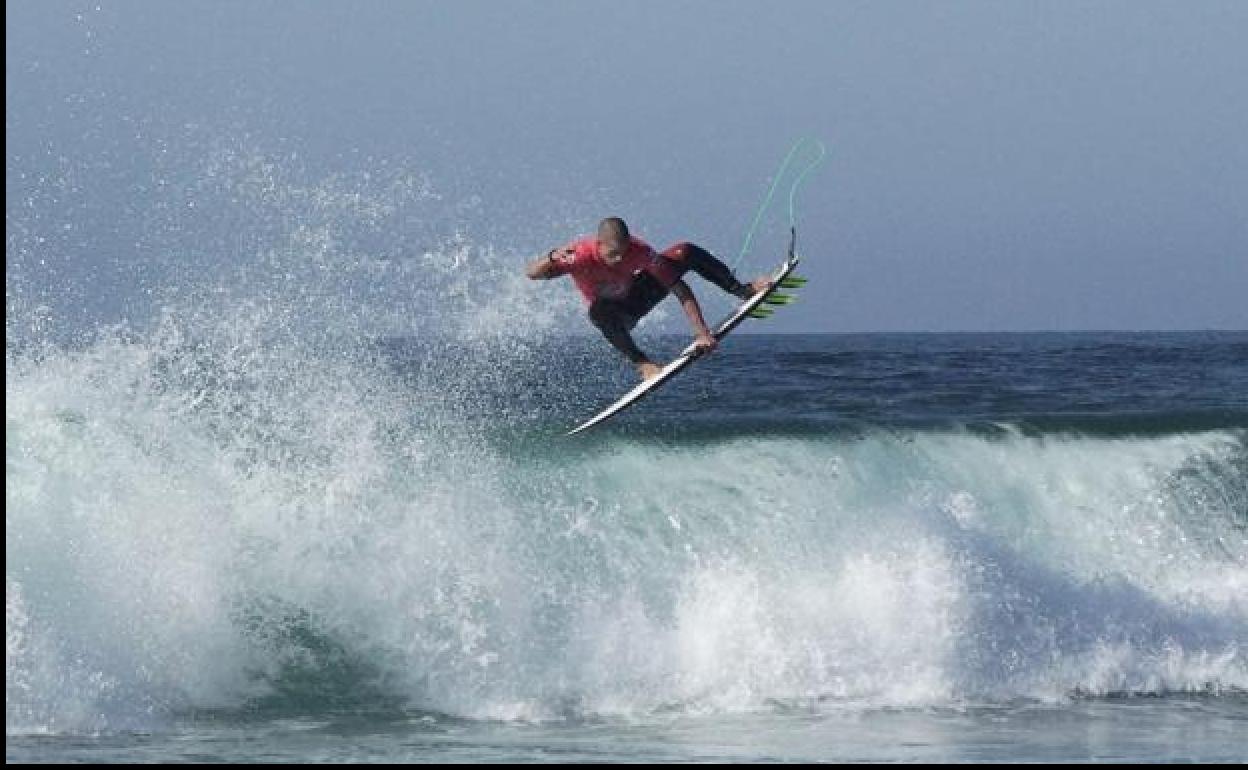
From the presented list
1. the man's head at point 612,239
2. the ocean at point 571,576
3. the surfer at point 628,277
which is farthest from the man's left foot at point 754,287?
the ocean at point 571,576

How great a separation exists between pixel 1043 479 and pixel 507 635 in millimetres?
5445

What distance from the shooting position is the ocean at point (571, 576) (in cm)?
1073

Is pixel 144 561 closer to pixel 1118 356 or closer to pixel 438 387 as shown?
pixel 438 387


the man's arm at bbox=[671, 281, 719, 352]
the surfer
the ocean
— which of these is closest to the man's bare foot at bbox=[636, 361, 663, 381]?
the surfer

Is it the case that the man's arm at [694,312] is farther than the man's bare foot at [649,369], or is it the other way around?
the man's bare foot at [649,369]

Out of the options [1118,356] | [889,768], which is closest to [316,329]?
[889,768]

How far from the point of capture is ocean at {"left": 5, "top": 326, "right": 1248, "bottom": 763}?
35.2 ft

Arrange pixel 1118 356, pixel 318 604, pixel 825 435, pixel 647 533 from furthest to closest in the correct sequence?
pixel 1118 356 → pixel 825 435 → pixel 647 533 → pixel 318 604

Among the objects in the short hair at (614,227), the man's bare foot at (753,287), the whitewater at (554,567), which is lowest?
the whitewater at (554,567)

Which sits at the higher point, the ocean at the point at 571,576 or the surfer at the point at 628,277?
the surfer at the point at 628,277

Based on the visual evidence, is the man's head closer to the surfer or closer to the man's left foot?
the surfer

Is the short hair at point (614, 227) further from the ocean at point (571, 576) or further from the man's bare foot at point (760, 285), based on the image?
the ocean at point (571, 576)

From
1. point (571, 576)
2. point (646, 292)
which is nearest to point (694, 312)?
point (646, 292)

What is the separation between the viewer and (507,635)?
472 inches
